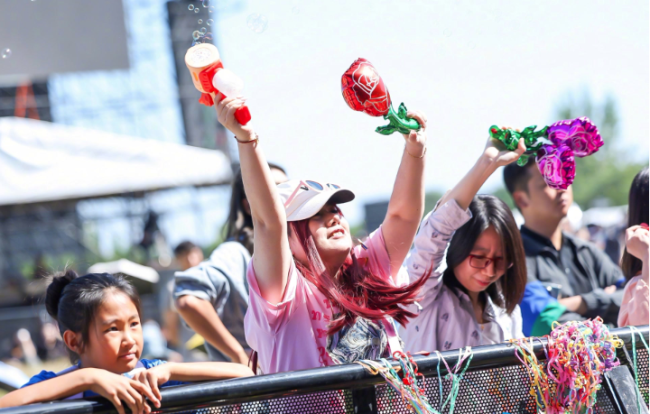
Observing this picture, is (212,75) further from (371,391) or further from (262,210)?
(371,391)

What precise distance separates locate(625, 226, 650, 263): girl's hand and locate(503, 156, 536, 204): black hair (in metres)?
0.98

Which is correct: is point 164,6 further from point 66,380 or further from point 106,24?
point 66,380

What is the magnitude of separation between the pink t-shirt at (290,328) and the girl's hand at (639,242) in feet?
3.47

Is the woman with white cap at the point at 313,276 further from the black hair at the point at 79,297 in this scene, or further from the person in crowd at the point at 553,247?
the person in crowd at the point at 553,247

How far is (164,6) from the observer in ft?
30.1

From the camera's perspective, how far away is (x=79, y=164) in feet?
17.1

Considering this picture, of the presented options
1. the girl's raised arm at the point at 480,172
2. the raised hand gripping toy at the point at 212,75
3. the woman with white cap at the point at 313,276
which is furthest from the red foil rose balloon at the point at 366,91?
the raised hand gripping toy at the point at 212,75

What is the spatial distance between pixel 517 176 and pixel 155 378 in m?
2.30

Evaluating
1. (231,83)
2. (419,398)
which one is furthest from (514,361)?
(231,83)

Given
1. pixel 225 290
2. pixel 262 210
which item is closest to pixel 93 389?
pixel 262 210

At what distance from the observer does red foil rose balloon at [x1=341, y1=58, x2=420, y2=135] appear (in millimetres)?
1682

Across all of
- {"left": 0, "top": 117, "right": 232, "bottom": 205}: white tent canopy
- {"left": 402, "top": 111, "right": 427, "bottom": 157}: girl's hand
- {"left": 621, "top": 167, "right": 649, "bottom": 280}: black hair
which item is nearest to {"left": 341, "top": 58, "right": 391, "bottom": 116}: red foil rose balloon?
{"left": 402, "top": 111, "right": 427, "bottom": 157}: girl's hand

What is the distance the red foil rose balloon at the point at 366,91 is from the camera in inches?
66.2

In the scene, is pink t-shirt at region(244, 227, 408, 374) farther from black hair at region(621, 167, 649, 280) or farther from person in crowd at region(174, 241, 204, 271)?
person in crowd at region(174, 241, 204, 271)
